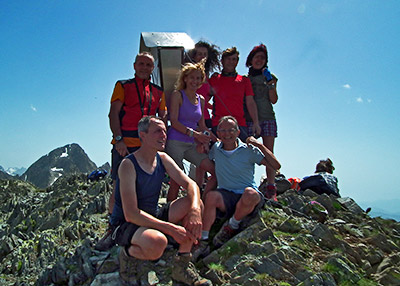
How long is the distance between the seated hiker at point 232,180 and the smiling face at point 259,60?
275cm

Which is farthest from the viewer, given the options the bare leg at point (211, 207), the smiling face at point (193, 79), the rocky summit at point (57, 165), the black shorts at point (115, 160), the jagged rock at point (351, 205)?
the rocky summit at point (57, 165)

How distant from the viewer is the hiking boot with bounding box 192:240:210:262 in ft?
17.4

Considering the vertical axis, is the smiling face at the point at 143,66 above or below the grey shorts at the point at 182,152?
above

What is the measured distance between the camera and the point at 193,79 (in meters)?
6.51

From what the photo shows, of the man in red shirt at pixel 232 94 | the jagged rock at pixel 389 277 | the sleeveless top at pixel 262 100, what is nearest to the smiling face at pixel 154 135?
the man in red shirt at pixel 232 94

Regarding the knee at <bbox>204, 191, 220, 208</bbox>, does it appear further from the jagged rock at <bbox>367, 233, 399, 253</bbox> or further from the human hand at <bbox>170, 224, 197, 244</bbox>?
the jagged rock at <bbox>367, 233, 399, 253</bbox>

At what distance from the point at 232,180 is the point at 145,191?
6.37ft

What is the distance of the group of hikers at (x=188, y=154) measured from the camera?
4.35 metres

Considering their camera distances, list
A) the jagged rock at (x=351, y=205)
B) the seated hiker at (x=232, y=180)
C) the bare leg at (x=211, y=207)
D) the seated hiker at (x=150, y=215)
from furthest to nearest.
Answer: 1. the jagged rock at (x=351, y=205)
2. the seated hiker at (x=232, y=180)
3. the bare leg at (x=211, y=207)
4. the seated hiker at (x=150, y=215)

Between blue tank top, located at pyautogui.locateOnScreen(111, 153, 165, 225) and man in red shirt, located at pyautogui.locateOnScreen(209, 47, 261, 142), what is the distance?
10.4ft

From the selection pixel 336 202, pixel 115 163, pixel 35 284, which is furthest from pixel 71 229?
pixel 336 202

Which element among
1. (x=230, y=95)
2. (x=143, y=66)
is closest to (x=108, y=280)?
(x=143, y=66)

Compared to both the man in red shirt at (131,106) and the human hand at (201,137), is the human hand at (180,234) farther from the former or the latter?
the human hand at (201,137)

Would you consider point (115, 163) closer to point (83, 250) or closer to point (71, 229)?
point (83, 250)
